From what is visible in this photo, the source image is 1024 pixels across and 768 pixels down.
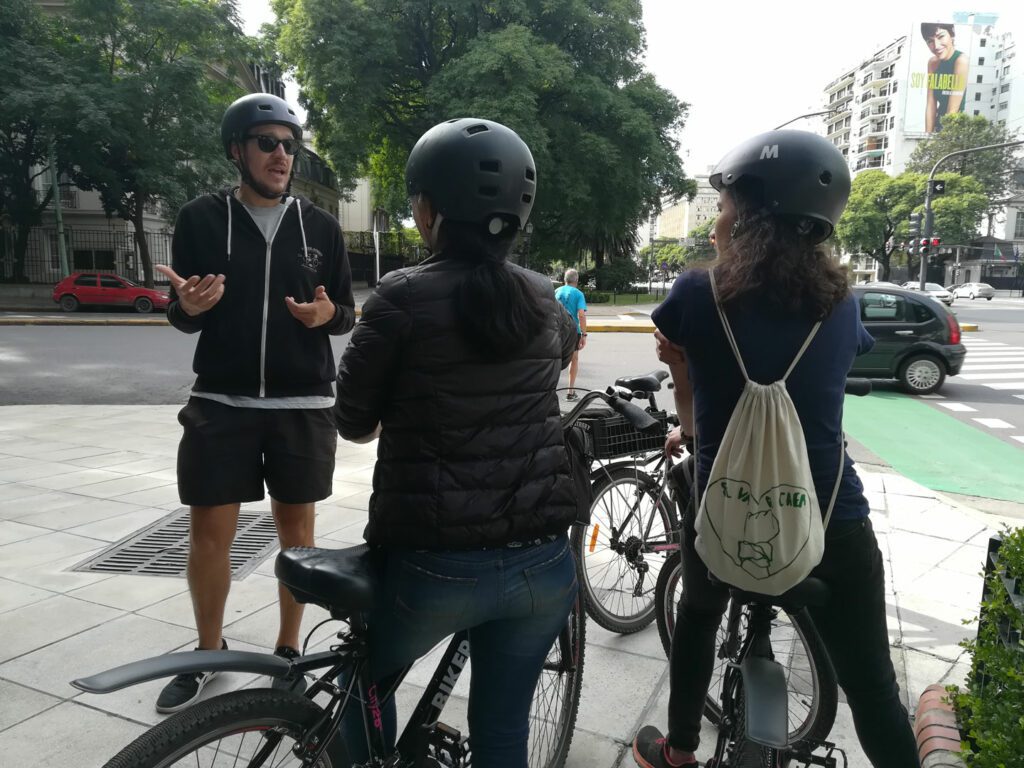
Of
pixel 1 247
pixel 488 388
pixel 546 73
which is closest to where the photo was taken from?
pixel 488 388

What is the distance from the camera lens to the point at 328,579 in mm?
1529

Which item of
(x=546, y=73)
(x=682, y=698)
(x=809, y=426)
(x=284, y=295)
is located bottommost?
(x=682, y=698)

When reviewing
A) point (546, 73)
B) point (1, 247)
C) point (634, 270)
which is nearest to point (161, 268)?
point (546, 73)

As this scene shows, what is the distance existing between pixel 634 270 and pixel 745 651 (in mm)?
41924

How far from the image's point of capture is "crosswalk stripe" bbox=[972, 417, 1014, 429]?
9570mm

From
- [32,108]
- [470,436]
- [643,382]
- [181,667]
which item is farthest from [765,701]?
[32,108]

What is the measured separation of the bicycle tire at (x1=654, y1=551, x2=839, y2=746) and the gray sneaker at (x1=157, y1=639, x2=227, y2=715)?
1699 millimetres

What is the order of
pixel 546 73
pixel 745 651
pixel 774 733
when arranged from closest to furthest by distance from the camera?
1. pixel 774 733
2. pixel 745 651
3. pixel 546 73

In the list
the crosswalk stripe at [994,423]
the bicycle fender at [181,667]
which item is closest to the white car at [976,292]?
the crosswalk stripe at [994,423]

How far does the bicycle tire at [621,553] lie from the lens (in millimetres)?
3499

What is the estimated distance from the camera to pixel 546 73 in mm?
25578

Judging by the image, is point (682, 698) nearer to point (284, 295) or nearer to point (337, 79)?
point (284, 295)

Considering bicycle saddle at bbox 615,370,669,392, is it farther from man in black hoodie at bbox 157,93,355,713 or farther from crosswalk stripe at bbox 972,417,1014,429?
crosswalk stripe at bbox 972,417,1014,429

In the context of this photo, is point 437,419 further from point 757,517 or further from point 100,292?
point 100,292
